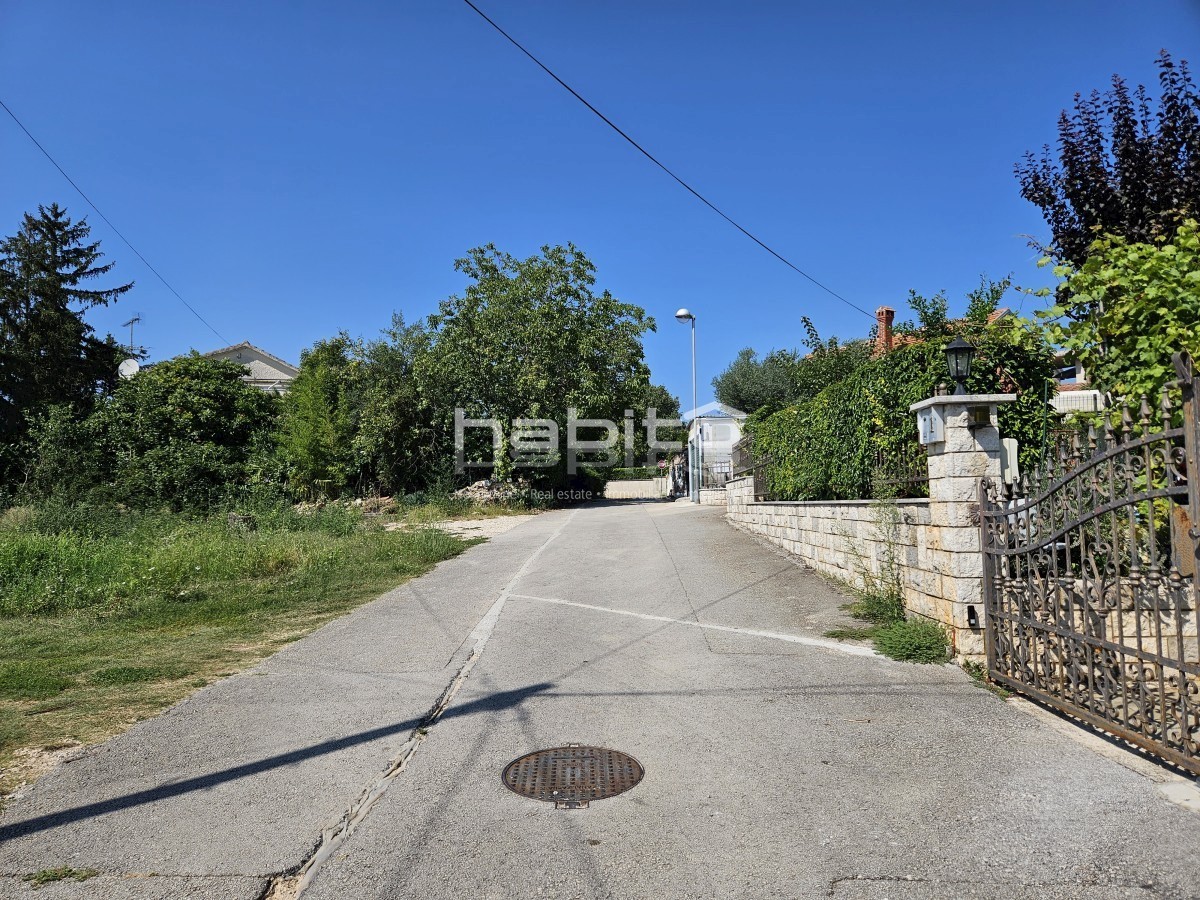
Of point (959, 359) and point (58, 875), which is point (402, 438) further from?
point (58, 875)

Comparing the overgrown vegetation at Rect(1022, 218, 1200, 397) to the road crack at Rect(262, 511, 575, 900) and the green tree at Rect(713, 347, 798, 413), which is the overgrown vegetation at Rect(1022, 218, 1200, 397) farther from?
the green tree at Rect(713, 347, 798, 413)

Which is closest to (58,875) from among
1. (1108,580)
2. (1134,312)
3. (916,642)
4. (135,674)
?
(135,674)

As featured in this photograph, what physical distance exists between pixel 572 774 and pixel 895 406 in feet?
20.7

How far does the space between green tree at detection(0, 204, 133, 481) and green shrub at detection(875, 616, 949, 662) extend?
35406 millimetres

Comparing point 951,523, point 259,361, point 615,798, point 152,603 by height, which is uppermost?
point 259,361

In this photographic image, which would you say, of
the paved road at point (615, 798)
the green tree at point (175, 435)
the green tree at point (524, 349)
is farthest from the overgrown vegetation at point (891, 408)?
the green tree at point (175, 435)

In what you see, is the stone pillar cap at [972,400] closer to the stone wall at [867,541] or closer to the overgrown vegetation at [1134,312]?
the overgrown vegetation at [1134,312]

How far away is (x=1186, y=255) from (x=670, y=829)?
564 cm

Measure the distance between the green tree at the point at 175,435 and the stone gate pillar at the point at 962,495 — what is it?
82.3 ft

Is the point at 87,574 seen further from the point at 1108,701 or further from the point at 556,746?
the point at 1108,701

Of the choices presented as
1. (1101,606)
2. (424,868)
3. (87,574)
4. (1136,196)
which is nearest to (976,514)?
(1101,606)

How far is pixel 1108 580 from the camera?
175 inches

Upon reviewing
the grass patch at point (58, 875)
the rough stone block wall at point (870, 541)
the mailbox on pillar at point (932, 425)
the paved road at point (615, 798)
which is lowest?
the paved road at point (615, 798)

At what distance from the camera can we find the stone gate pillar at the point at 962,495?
233 inches
